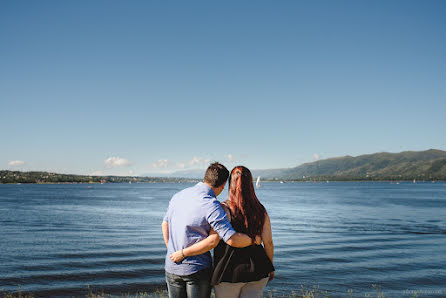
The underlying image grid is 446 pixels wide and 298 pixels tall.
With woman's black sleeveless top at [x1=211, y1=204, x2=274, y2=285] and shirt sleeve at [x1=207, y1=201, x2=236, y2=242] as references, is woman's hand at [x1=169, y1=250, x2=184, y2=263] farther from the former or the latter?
shirt sleeve at [x1=207, y1=201, x2=236, y2=242]

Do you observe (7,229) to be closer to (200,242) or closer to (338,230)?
(338,230)

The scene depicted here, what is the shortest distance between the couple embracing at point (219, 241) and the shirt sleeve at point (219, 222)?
13 mm

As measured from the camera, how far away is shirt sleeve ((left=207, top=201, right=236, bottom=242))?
4008 millimetres

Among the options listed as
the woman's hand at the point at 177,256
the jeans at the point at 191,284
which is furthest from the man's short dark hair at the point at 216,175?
the jeans at the point at 191,284

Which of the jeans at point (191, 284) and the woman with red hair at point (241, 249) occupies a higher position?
the woman with red hair at point (241, 249)

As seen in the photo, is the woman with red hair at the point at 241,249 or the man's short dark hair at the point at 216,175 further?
the woman with red hair at the point at 241,249

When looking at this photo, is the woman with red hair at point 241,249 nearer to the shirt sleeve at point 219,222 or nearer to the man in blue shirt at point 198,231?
the man in blue shirt at point 198,231

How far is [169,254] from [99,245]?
19.7 m

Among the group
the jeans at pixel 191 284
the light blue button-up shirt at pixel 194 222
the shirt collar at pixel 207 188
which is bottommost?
the jeans at pixel 191 284

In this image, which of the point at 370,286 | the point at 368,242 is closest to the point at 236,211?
the point at 370,286

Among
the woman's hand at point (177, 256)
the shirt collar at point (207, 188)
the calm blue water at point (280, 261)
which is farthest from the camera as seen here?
the calm blue water at point (280, 261)

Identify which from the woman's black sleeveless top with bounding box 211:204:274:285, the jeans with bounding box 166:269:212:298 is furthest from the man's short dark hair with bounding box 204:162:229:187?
the jeans with bounding box 166:269:212:298

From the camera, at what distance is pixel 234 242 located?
13.5 feet

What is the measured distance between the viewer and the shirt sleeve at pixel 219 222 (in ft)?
13.1
